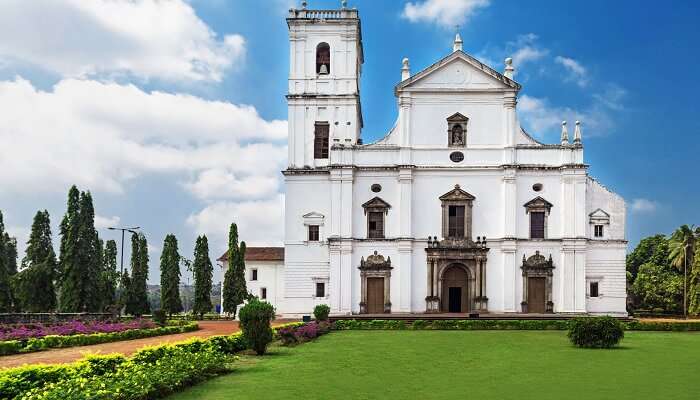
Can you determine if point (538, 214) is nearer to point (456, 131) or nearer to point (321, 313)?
point (456, 131)

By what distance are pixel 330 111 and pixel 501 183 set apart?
436 inches

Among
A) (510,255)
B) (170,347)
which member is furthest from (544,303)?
(170,347)

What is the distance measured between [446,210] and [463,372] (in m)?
25.8

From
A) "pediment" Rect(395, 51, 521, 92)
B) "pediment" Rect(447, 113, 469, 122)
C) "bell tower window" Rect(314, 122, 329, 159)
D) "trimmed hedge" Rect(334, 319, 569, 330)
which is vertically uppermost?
"pediment" Rect(395, 51, 521, 92)

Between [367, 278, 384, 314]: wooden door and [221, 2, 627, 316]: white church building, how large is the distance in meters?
0.08

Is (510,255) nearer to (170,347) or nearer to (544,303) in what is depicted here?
(544,303)

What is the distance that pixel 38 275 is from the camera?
43.5 metres

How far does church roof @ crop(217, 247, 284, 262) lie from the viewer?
56062 mm

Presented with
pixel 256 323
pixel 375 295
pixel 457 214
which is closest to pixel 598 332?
pixel 256 323

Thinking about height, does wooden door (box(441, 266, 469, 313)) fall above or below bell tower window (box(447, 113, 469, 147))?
below

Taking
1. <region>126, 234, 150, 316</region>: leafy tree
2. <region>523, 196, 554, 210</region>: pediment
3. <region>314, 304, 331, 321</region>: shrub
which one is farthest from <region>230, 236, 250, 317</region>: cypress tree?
<region>523, 196, 554, 210</region>: pediment

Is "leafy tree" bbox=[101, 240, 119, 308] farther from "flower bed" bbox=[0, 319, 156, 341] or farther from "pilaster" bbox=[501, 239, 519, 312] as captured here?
"pilaster" bbox=[501, 239, 519, 312]

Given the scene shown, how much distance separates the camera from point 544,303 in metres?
41.3

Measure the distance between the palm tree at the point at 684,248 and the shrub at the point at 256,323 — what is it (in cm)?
3910
